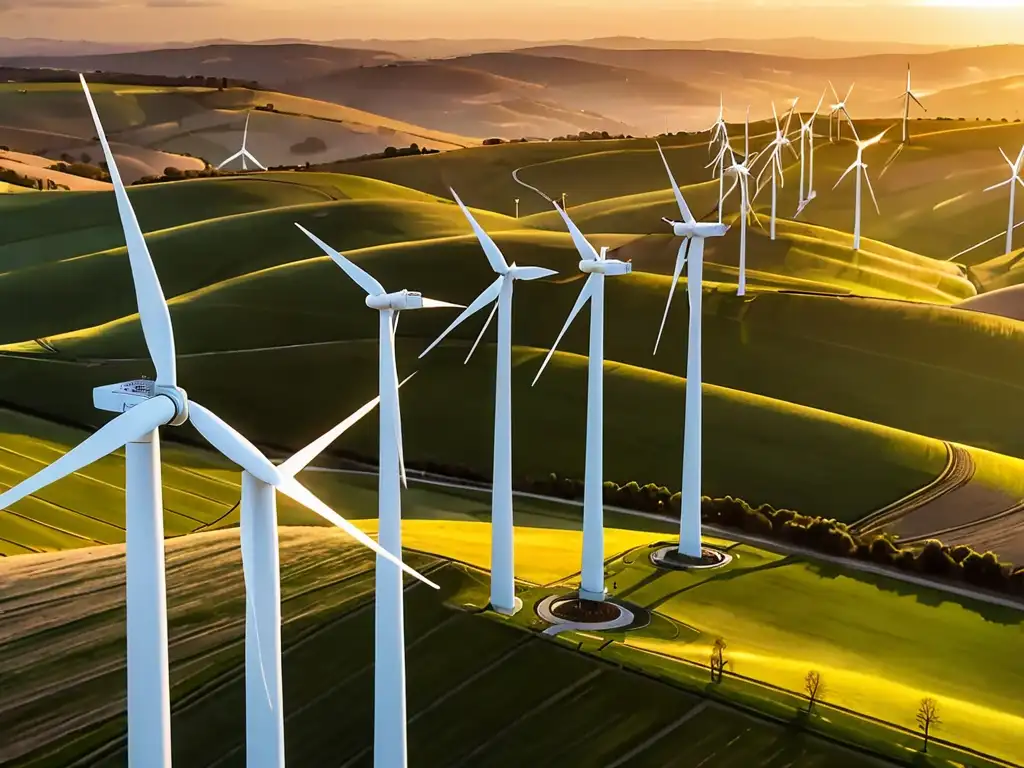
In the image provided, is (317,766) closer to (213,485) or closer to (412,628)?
(412,628)

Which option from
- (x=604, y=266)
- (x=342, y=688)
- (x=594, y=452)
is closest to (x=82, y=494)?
(x=342, y=688)

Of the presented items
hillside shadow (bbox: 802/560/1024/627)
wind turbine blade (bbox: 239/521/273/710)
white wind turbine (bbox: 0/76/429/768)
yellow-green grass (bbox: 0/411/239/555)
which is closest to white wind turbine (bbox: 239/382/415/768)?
wind turbine blade (bbox: 239/521/273/710)

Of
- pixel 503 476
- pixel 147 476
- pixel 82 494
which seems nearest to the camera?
pixel 147 476

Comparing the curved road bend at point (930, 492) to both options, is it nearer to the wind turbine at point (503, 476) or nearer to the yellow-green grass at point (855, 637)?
the yellow-green grass at point (855, 637)

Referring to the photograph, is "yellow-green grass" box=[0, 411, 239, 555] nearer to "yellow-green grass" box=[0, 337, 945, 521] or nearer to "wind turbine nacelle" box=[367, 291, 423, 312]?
"yellow-green grass" box=[0, 337, 945, 521]

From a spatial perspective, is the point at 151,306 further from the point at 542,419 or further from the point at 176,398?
the point at 542,419
